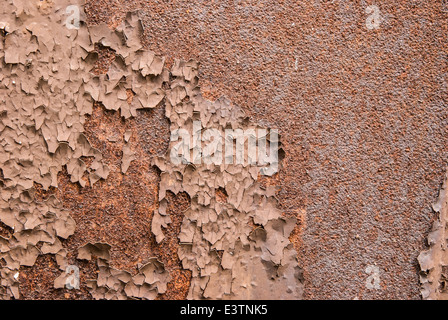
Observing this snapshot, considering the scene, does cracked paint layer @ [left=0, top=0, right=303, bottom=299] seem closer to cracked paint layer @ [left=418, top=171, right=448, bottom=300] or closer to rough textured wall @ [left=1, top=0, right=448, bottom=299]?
rough textured wall @ [left=1, top=0, right=448, bottom=299]

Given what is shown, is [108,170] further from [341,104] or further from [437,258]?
[437,258]

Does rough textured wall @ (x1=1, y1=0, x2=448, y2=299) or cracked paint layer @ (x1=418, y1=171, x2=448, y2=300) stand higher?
rough textured wall @ (x1=1, y1=0, x2=448, y2=299)

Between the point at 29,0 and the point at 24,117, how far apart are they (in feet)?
0.82

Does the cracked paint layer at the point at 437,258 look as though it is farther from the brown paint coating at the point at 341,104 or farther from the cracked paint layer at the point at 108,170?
the cracked paint layer at the point at 108,170

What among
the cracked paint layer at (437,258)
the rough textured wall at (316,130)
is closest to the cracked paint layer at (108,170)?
the rough textured wall at (316,130)

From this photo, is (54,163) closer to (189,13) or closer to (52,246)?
(52,246)

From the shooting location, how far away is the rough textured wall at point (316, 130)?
2.69 ft

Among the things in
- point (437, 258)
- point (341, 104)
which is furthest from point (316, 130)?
point (437, 258)

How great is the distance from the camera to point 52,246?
32.0 inches

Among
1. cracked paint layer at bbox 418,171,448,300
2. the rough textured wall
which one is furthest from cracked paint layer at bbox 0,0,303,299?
cracked paint layer at bbox 418,171,448,300

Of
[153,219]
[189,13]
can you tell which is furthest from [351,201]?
[189,13]

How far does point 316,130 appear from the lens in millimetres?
833

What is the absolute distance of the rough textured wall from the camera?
82cm

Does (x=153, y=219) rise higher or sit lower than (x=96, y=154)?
lower
